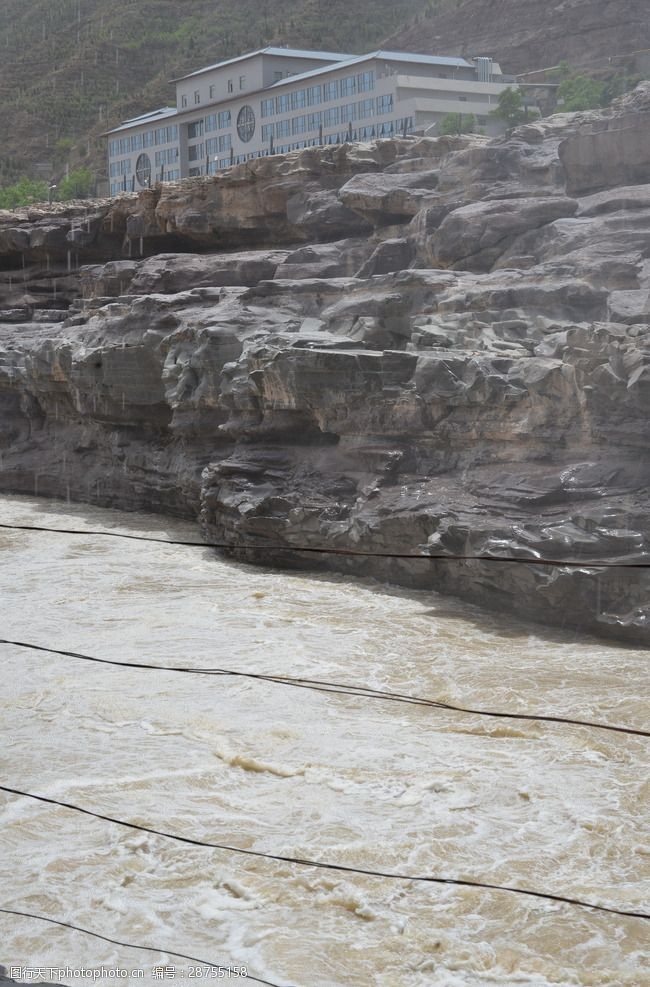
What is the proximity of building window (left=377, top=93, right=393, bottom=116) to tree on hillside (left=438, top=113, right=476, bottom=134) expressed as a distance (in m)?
3.01

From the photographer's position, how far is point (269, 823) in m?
8.90

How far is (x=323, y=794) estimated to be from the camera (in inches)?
Answer: 372

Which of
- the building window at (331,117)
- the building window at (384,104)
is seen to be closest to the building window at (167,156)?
the building window at (331,117)

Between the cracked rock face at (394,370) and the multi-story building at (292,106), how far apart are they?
9.10m

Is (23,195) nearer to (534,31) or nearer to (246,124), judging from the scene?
(246,124)

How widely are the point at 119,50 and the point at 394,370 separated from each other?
49.1 m

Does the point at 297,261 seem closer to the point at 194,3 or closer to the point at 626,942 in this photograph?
the point at 626,942

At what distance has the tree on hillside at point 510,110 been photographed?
32.1m

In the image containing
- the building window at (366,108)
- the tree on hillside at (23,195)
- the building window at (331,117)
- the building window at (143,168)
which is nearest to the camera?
the building window at (366,108)

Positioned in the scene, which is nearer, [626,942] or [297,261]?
[626,942]

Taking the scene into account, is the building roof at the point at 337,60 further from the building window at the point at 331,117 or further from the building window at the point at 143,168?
the building window at the point at 143,168

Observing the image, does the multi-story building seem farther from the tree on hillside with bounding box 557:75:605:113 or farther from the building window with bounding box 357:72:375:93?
the tree on hillside with bounding box 557:75:605:113

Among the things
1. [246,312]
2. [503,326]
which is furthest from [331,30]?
[503,326]

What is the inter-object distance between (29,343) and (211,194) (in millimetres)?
6273
